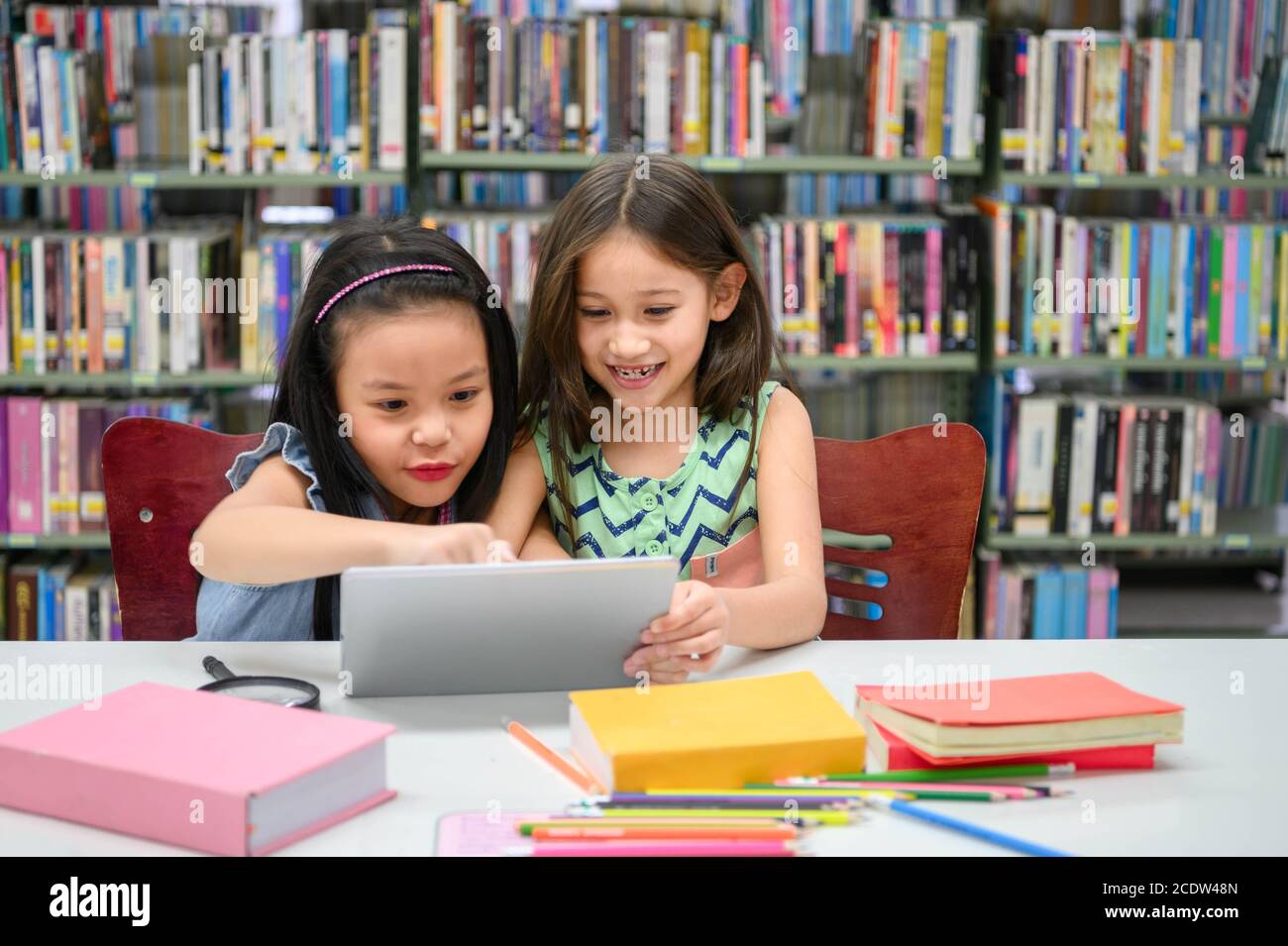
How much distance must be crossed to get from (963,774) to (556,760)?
0.28m

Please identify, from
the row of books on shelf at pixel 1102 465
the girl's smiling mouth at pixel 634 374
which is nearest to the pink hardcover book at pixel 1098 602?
the row of books on shelf at pixel 1102 465

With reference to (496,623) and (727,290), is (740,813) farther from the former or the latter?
(727,290)

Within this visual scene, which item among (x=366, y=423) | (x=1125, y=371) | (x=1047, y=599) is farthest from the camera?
(x=1125, y=371)

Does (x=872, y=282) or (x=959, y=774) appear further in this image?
(x=872, y=282)

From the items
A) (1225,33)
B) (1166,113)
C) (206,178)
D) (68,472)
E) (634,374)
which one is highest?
(1225,33)

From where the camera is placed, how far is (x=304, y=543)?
1175 mm

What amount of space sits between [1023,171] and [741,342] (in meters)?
1.55

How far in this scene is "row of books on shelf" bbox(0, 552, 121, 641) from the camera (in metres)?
2.89

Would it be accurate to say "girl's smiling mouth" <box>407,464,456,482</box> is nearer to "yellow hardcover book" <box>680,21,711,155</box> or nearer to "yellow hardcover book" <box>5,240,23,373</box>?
"yellow hardcover book" <box>680,21,711,155</box>

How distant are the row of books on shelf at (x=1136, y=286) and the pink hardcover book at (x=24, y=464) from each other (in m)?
2.05

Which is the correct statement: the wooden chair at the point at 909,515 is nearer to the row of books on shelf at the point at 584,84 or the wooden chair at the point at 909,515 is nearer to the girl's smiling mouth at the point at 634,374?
the girl's smiling mouth at the point at 634,374

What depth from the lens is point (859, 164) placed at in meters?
2.85

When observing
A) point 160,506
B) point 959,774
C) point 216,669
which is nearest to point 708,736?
point 959,774

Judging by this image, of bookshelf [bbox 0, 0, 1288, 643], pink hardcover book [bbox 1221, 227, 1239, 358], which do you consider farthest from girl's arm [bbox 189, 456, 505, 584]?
pink hardcover book [bbox 1221, 227, 1239, 358]
